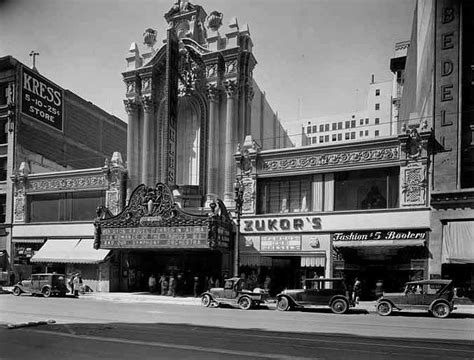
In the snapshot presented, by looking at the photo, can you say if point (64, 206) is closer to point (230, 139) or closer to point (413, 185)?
point (230, 139)

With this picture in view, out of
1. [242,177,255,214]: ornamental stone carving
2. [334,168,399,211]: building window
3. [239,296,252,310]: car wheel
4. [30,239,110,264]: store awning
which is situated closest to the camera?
[239,296,252,310]: car wheel

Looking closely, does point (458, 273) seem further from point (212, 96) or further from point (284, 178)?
point (212, 96)

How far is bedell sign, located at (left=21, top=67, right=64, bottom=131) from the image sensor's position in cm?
3969

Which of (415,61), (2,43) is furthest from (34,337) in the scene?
(415,61)

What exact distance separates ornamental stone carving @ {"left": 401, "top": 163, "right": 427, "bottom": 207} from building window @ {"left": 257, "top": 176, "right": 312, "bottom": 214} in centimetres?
571

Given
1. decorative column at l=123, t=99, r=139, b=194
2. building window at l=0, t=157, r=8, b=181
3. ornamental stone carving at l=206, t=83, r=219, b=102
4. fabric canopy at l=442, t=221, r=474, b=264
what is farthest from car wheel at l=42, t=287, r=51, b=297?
fabric canopy at l=442, t=221, r=474, b=264

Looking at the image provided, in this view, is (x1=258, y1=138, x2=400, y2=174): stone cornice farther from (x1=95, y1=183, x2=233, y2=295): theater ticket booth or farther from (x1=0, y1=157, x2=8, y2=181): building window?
(x1=0, y1=157, x2=8, y2=181): building window

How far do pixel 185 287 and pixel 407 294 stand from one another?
16788mm

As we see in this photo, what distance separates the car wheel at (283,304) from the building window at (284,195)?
856cm

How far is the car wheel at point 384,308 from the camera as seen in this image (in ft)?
64.4

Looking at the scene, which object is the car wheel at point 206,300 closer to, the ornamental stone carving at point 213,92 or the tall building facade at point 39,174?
the tall building facade at point 39,174

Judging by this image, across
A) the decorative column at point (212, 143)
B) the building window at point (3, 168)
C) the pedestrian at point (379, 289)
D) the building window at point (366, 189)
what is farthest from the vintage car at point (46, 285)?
the pedestrian at point (379, 289)

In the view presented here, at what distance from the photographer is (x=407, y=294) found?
64.4 feet

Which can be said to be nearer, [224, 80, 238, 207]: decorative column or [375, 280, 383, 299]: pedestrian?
[375, 280, 383, 299]: pedestrian
